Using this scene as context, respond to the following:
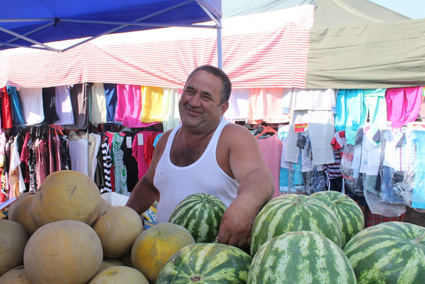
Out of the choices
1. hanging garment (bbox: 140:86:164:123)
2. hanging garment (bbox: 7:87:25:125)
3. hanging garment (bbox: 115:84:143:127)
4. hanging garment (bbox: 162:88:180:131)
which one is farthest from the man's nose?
hanging garment (bbox: 7:87:25:125)

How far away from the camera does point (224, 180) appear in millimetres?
2371

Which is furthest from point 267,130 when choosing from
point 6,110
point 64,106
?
point 6,110

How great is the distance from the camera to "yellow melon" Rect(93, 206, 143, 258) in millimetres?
1336

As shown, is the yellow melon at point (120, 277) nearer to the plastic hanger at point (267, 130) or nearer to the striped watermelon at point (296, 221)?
the striped watermelon at point (296, 221)

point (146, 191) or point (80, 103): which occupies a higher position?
point (80, 103)

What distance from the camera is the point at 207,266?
3.23 feet

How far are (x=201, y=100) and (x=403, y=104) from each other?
14.7 feet

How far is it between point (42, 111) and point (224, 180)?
659 cm

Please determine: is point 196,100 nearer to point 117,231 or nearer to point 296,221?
point 117,231

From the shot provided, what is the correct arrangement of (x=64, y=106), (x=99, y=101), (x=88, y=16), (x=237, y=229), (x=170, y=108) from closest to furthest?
(x=237, y=229)
(x=88, y=16)
(x=170, y=108)
(x=99, y=101)
(x=64, y=106)

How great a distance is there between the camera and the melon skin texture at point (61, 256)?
109 cm

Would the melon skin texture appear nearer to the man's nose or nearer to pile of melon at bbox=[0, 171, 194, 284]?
pile of melon at bbox=[0, 171, 194, 284]

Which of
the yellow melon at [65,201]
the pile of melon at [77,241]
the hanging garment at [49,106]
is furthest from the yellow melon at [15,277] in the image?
the hanging garment at [49,106]

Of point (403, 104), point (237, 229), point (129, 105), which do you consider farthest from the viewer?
point (129, 105)
